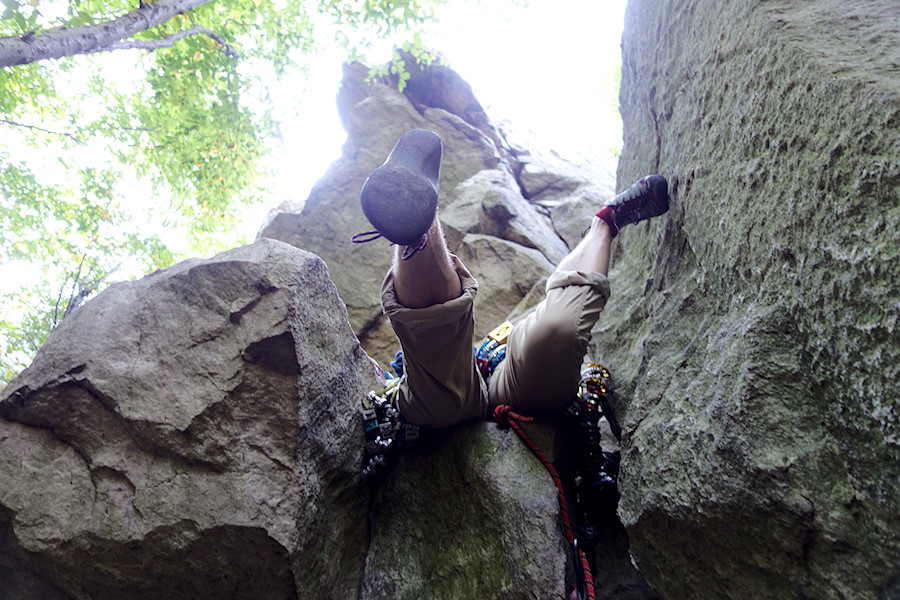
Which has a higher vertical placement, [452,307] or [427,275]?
[427,275]

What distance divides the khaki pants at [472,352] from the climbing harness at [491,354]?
302 mm

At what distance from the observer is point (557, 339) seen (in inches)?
97.4

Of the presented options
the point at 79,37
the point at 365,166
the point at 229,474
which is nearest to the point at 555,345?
the point at 229,474

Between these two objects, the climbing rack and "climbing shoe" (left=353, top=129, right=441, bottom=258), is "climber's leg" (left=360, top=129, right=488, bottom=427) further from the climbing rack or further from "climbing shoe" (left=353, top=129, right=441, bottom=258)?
the climbing rack

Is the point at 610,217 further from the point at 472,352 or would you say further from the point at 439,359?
the point at 439,359

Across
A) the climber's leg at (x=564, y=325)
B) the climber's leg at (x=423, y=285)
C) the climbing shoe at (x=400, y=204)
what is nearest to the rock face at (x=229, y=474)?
the climber's leg at (x=564, y=325)

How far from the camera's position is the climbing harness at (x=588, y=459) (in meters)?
2.52

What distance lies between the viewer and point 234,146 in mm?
7121

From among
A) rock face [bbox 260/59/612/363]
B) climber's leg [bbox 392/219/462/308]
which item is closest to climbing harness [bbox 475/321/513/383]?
climber's leg [bbox 392/219/462/308]

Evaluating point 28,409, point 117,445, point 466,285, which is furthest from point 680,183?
point 28,409

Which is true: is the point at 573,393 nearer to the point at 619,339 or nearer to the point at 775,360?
the point at 619,339

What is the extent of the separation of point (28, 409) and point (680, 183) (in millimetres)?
3293

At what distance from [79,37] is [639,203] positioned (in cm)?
345

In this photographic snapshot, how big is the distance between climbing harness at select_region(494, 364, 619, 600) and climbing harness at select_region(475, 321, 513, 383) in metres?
0.42
